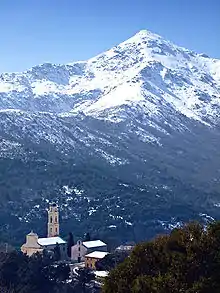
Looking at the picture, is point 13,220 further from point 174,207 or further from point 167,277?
point 167,277

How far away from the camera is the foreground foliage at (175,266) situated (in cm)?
2739

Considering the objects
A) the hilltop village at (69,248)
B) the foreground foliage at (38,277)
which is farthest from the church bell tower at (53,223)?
the foreground foliage at (38,277)

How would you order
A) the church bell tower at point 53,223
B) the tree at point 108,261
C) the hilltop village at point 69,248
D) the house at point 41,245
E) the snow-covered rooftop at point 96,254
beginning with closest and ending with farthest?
1. the tree at point 108,261
2. the snow-covered rooftop at point 96,254
3. the hilltop village at point 69,248
4. the house at point 41,245
5. the church bell tower at point 53,223

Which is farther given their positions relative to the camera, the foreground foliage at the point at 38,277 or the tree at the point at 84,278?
the tree at the point at 84,278

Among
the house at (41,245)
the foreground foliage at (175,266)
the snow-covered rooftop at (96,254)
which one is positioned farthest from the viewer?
the house at (41,245)

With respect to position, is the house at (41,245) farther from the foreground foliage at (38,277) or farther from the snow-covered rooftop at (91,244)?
the foreground foliage at (38,277)

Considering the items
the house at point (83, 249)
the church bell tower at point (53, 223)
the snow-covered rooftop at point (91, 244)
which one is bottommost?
the house at point (83, 249)

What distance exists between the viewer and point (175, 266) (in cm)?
2836

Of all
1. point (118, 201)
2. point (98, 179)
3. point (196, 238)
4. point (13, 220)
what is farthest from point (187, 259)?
point (98, 179)

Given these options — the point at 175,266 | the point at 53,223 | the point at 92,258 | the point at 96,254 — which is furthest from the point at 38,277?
the point at 175,266

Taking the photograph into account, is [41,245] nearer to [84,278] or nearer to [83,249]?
[83,249]

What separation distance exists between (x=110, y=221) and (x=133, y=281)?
401ft

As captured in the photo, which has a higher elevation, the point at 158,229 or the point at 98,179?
the point at 98,179

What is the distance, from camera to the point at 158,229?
152m
